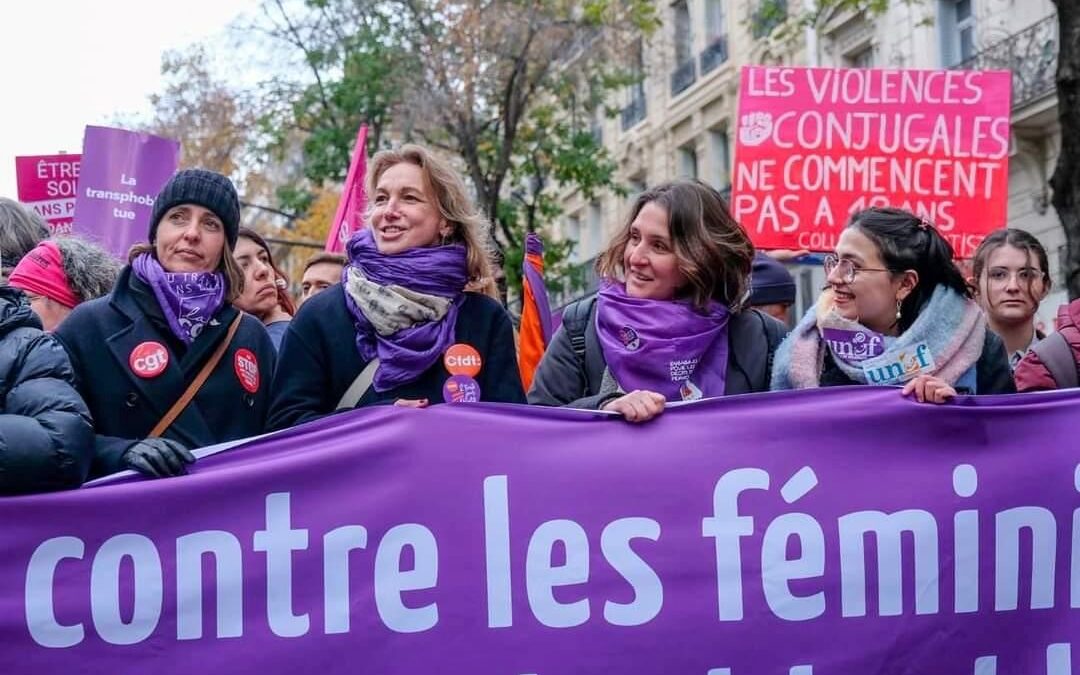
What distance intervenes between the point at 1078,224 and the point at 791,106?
5.80ft

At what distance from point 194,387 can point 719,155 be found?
26639 millimetres

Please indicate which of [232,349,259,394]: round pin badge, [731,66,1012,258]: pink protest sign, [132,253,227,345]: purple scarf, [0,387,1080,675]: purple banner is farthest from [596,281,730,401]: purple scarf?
[731,66,1012,258]: pink protest sign

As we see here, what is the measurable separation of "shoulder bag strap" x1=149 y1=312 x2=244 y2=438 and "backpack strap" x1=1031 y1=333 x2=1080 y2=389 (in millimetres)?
2241

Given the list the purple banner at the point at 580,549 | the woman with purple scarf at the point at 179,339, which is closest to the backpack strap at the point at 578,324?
the purple banner at the point at 580,549

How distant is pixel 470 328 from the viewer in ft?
14.6

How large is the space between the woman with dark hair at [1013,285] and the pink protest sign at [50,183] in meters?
6.19

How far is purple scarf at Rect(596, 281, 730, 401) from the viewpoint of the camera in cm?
438

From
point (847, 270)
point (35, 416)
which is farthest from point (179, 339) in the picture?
point (847, 270)

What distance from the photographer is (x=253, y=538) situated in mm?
3906

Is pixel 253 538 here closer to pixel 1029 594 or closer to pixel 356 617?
pixel 356 617

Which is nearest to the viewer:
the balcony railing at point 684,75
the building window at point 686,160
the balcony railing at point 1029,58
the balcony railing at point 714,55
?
the balcony railing at point 1029,58

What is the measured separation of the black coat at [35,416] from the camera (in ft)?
12.1

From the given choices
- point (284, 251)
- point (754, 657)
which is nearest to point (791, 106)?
point (754, 657)

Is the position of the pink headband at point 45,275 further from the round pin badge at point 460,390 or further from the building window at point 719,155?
the building window at point 719,155
